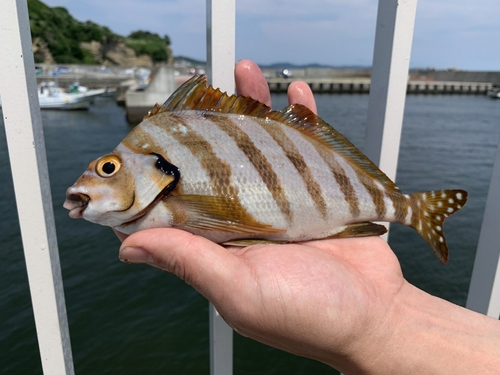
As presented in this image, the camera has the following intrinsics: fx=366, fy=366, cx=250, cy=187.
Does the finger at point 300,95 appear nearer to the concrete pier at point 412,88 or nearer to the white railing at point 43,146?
the white railing at point 43,146

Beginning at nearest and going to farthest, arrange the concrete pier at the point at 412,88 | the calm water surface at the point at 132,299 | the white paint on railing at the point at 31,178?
1. the white paint on railing at the point at 31,178
2. the calm water surface at the point at 132,299
3. the concrete pier at the point at 412,88

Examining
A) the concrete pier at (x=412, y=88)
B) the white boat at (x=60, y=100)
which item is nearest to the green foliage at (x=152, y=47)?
the concrete pier at (x=412, y=88)

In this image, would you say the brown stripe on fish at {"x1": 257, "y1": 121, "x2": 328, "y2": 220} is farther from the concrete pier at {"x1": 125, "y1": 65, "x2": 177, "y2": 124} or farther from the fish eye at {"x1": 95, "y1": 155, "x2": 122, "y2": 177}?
the concrete pier at {"x1": 125, "y1": 65, "x2": 177, "y2": 124}

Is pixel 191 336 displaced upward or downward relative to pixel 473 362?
downward

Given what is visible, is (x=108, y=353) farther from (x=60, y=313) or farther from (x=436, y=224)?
(x=436, y=224)

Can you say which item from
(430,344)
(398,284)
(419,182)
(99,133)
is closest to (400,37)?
(398,284)

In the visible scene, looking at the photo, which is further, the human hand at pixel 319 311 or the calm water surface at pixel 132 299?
the calm water surface at pixel 132 299

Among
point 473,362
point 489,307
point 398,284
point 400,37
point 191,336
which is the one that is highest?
point 400,37
